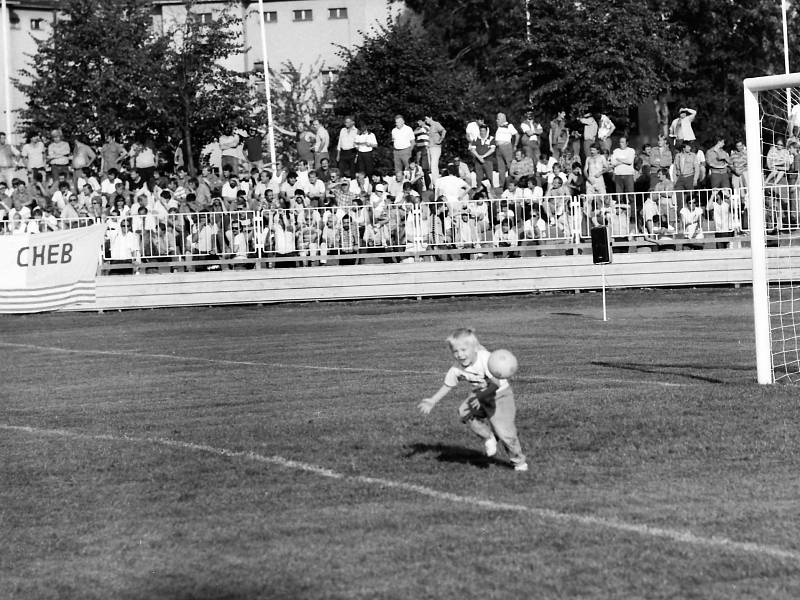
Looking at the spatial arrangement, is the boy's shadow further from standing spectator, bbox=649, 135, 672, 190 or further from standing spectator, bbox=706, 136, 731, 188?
standing spectator, bbox=649, 135, 672, 190

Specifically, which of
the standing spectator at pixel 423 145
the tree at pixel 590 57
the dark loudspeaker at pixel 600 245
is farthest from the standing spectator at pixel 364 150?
the tree at pixel 590 57

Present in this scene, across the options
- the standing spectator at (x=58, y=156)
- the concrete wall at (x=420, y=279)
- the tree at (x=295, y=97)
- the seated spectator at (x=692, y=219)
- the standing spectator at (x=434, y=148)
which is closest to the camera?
the concrete wall at (x=420, y=279)

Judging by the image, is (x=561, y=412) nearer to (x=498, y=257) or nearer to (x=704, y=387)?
(x=704, y=387)

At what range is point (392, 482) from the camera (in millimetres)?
9477

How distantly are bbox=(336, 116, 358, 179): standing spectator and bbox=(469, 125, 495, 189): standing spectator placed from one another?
11.8ft

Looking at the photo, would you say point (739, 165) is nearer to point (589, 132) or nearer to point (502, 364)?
point (589, 132)

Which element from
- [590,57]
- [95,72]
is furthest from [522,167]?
[95,72]

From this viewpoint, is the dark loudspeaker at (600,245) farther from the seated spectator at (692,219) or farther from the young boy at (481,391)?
the young boy at (481,391)

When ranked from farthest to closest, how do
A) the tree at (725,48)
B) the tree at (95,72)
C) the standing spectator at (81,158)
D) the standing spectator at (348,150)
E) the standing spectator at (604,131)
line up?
the tree at (725,48)
the tree at (95,72)
the standing spectator at (81,158)
the standing spectator at (348,150)
the standing spectator at (604,131)

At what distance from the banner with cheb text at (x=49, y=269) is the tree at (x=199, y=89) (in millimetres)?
16249

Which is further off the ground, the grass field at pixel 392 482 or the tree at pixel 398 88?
the tree at pixel 398 88

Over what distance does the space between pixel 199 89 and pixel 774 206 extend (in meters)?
24.7

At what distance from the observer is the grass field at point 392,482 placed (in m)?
7.12

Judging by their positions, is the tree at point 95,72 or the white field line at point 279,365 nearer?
the white field line at point 279,365
